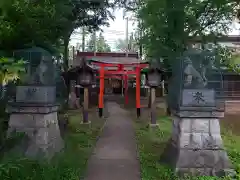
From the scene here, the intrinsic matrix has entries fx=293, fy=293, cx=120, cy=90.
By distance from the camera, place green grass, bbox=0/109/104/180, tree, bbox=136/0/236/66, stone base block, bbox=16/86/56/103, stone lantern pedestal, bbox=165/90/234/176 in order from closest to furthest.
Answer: green grass, bbox=0/109/104/180 → stone lantern pedestal, bbox=165/90/234/176 → stone base block, bbox=16/86/56/103 → tree, bbox=136/0/236/66

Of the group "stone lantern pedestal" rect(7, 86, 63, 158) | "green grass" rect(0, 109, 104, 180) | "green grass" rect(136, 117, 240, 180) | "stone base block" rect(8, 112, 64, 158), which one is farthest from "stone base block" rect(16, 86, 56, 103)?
"green grass" rect(136, 117, 240, 180)

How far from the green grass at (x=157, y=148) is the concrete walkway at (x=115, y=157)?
24 cm

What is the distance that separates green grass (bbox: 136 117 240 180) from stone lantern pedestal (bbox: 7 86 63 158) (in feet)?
8.64

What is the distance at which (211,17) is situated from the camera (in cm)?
1460

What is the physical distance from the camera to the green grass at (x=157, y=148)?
7116 millimetres

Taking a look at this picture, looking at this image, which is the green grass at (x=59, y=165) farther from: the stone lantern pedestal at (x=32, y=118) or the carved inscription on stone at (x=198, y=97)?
the carved inscription on stone at (x=198, y=97)

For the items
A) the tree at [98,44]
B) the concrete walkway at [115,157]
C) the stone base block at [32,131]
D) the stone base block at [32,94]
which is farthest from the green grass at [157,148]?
the tree at [98,44]

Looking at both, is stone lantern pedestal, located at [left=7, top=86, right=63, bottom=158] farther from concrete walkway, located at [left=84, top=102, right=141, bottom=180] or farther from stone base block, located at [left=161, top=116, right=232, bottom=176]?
stone base block, located at [left=161, top=116, right=232, bottom=176]

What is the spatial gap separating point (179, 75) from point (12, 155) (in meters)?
4.44

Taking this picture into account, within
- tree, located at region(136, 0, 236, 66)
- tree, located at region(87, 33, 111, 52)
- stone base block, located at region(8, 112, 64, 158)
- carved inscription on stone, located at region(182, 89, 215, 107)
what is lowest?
stone base block, located at region(8, 112, 64, 158)

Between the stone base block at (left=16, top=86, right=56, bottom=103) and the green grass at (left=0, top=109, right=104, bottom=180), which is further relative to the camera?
the stone base block at (left=16, top=86, right=56, bottom=103)

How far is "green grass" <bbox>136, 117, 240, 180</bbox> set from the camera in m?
7.12

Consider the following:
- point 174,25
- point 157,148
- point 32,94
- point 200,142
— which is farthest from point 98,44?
point 200,142

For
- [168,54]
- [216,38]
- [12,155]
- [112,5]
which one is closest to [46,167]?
[12,155]
